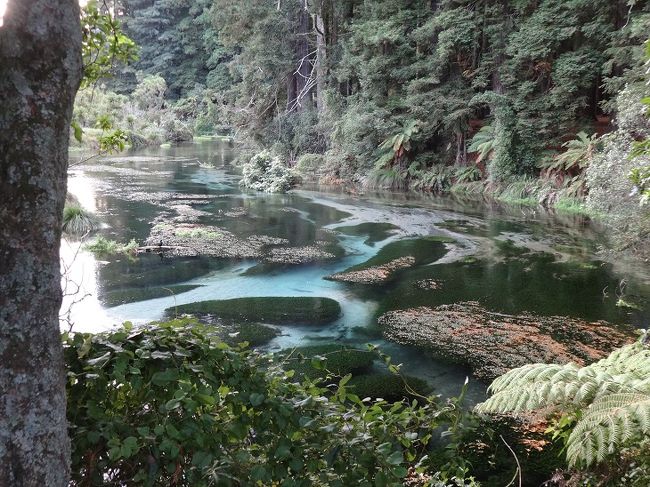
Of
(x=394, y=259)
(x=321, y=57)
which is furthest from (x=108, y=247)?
(x=321, y=57)

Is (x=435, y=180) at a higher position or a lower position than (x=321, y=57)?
lower

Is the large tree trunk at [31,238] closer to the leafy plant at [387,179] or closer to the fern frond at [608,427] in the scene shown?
the fern frond at [608,427]

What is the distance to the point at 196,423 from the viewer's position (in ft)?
6.37

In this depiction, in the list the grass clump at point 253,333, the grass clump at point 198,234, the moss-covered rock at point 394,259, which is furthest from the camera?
the grass clump at point 198,234

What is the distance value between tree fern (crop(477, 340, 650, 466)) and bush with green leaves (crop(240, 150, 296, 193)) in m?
16.6

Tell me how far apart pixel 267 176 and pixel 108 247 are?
34.7ft

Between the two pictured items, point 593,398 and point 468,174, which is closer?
point 593,398

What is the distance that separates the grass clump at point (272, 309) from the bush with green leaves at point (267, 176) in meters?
12.4

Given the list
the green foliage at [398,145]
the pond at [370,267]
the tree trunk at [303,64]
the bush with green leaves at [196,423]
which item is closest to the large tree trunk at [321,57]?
the tree trunk at [303,64]

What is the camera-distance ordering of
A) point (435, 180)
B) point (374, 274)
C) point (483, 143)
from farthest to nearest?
point (435, 180) < point (483, 143) < point (374, 274)

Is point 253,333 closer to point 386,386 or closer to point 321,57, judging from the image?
point 386,386

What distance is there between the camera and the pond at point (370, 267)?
7.41 metres

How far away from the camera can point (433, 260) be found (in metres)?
10.8

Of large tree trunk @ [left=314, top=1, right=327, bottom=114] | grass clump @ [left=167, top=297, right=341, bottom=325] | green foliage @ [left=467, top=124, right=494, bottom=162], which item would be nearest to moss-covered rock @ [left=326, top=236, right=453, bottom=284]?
grass clump @ [left=167, top=297, right=341, bottom=325]
